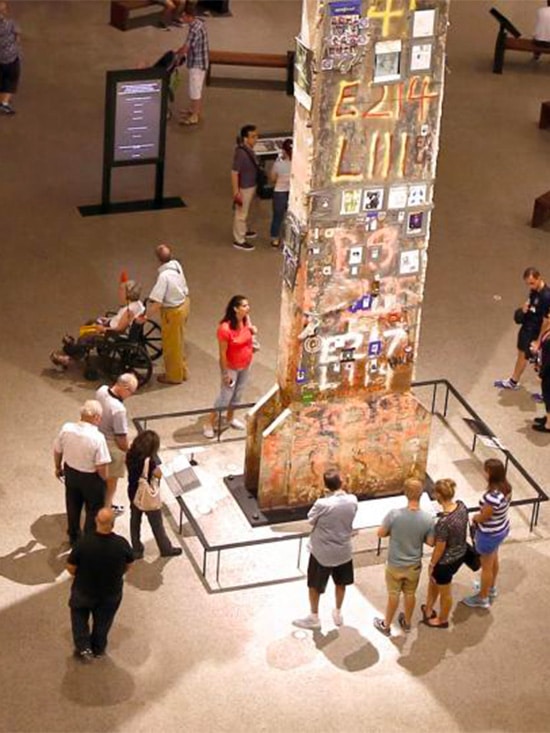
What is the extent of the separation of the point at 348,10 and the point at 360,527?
14.4ft

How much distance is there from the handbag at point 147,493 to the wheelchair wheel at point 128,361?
3.04m

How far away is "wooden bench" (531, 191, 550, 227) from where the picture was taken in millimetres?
19922

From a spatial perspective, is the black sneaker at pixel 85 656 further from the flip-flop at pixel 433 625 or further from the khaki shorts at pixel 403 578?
the flip-flop at pixel 433 625

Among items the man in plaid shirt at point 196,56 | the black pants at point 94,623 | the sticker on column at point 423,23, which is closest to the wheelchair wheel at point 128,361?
the black pants at point 94,623

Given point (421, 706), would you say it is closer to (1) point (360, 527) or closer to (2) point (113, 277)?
(1) point (360, 527)

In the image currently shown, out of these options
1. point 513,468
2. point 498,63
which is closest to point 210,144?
point 498,63

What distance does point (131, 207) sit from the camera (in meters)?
19.8

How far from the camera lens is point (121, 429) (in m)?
13.5

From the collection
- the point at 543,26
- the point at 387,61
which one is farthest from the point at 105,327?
the point at 543,26

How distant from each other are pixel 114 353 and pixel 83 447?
317 cm

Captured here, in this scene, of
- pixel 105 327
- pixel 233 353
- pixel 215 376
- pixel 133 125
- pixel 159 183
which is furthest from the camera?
pixel 159 183

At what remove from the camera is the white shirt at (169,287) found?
606 inches

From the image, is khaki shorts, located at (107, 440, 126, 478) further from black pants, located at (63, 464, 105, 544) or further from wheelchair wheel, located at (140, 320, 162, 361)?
wheelchair wheel, located at (140, 320, 162, 361)

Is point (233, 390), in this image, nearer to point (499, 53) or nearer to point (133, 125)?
point (133, 125)
